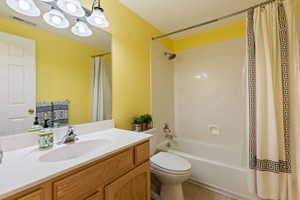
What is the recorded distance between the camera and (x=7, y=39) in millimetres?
914

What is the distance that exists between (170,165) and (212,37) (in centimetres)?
204

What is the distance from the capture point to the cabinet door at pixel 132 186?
0.88 meters

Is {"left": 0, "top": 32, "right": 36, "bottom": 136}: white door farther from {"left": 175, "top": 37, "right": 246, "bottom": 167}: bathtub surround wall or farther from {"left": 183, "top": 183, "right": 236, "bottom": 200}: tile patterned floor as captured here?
{"left": 175, "top": 37, "right": 246, "bottom": 167}: bathtub surround wall

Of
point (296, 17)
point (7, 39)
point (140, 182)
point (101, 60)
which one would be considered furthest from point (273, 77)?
point (7, 39)

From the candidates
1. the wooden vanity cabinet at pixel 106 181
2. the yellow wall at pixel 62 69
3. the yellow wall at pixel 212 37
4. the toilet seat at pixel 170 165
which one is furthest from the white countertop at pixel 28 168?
the yellow wall at pixel 212 37

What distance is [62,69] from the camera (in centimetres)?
118

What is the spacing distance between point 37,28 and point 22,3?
0.16 meters

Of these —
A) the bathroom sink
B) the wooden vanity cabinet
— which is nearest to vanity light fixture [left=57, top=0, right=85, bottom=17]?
the bathroom sink

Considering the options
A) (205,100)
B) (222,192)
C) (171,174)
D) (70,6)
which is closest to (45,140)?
(70,6)

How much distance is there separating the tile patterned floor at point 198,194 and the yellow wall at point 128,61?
1.07 meters

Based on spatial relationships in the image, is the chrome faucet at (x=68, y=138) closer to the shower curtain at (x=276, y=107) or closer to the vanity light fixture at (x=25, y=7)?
the vanity light fixture at (x=25, y=7)

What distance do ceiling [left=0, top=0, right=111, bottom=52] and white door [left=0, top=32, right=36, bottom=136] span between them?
0.15 m

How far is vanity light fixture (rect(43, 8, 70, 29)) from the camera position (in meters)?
1.07

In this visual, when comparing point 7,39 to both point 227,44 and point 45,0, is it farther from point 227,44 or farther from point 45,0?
point 227,44
